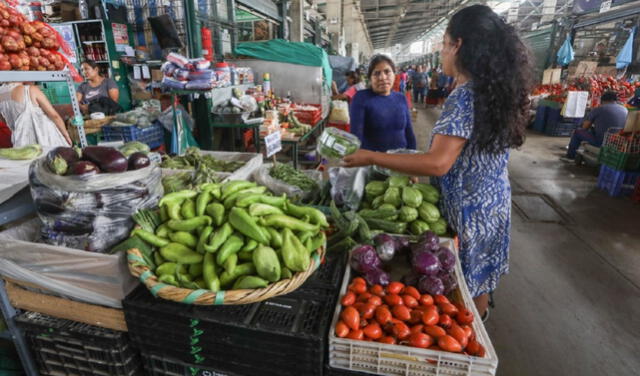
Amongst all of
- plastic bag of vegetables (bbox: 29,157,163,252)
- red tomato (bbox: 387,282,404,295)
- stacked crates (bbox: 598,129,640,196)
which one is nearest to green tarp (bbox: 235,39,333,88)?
stacked crates (bbox: 598,129,640,196)

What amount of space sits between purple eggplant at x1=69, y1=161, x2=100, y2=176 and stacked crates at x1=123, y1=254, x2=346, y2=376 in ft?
1.84

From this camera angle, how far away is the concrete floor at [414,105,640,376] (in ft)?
8.22

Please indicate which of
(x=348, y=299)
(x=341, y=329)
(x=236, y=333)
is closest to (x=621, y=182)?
(x=348, y=299)

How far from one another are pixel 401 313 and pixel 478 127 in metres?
0.93

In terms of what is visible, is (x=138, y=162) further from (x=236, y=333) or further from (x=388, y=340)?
(x=388, y=340)

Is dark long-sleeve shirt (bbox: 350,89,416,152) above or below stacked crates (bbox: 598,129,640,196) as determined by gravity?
above

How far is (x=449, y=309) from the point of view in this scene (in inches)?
54.1

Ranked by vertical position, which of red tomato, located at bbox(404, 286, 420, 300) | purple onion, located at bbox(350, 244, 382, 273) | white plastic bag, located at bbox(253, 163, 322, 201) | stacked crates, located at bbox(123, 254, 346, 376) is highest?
white plastic bag, located at bbox(253, 163, 322, 201)

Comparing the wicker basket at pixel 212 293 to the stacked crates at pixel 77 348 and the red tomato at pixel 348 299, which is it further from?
the stacked crates at pixel 77 348

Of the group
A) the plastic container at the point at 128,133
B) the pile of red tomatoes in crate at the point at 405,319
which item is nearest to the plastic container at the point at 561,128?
the plastic container at the point at 128,133

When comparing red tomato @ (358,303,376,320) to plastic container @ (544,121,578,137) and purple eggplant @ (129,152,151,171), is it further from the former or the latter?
plastic container @ (544,121,578,137)

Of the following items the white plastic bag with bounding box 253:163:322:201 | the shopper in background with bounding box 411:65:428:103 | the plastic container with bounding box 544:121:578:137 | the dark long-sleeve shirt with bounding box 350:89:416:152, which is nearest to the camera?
the white plastic bag with bounding box 253:163:322:201

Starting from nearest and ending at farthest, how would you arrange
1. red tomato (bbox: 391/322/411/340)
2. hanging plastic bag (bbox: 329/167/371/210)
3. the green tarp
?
red tomato (bbox: 391/322/411/340)
hanging plastic bag (bbox: 329/167/371/210)
the green tarp

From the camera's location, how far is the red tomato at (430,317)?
1.31 metres
